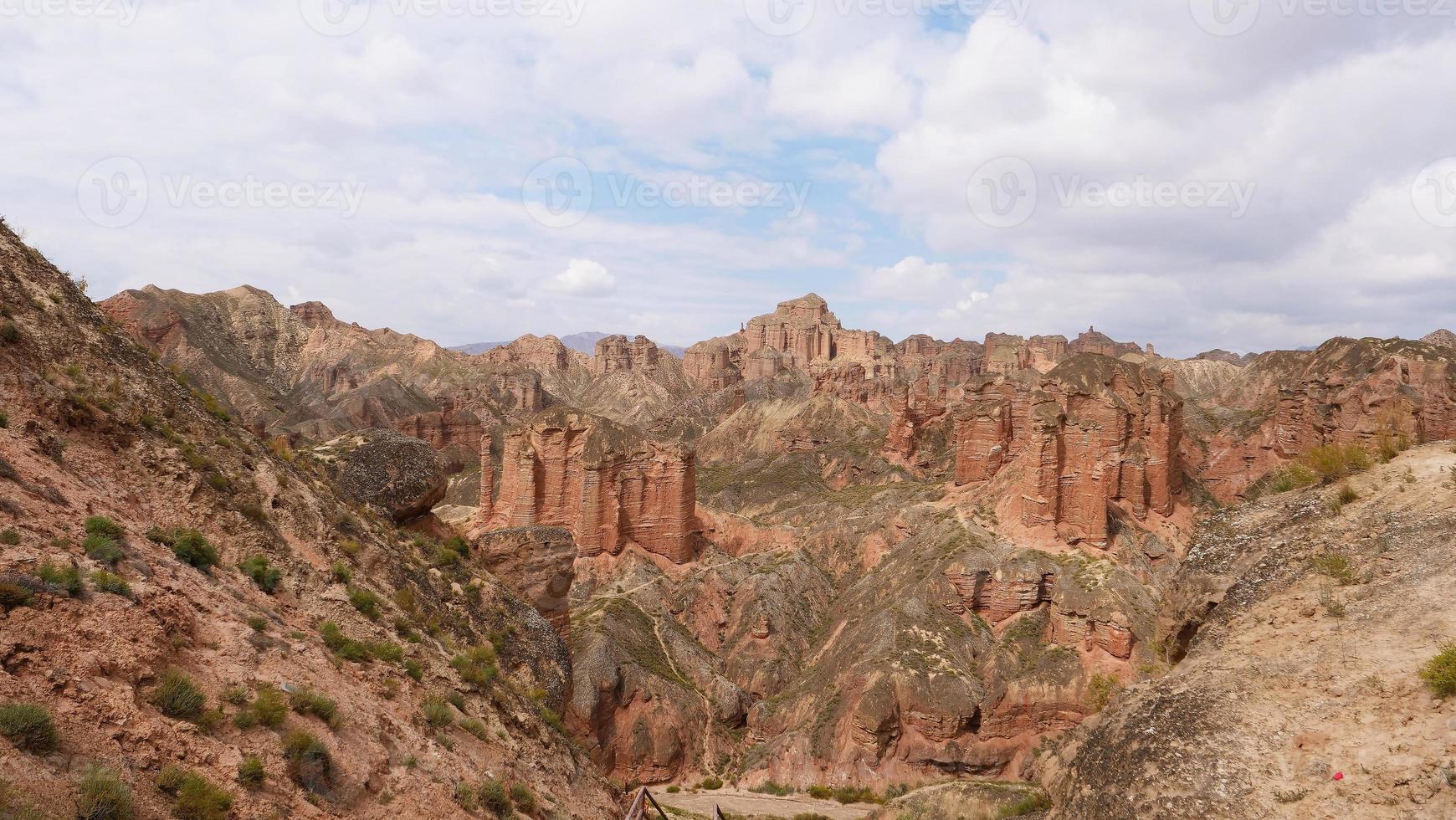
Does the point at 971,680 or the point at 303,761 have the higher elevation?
the point at 303,761

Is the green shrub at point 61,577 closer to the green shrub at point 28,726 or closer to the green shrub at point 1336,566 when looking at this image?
the green shrub at point 28,726

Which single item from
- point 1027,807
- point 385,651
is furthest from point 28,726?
point 1027,807

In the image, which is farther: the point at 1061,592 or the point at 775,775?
the point at 1061,592

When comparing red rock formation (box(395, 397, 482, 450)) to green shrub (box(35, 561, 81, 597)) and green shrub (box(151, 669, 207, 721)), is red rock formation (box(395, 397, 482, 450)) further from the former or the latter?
green shrub (box(151, 669, 207, 721))

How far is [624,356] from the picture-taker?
18088cm

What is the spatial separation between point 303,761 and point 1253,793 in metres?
11.2

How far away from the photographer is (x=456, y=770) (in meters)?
10.6

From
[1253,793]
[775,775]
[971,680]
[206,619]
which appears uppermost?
[206,619]

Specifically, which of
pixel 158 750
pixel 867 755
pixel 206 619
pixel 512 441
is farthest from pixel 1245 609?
pixel 512 441

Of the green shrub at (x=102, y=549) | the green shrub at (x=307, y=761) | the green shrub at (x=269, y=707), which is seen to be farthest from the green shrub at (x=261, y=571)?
the green shrub at (x=307, y=761)

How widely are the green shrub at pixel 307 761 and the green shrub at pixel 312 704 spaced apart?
0.51m

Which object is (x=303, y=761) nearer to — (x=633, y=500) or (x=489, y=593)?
(x=489, y=593)

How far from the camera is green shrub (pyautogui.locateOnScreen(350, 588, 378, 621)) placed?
40.4 feet

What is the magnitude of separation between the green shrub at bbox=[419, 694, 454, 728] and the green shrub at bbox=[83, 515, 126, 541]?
16.3 feet
